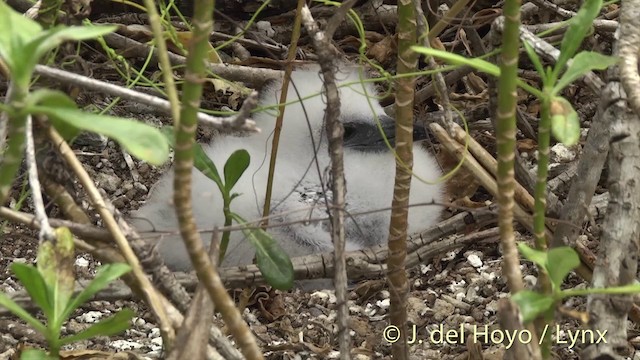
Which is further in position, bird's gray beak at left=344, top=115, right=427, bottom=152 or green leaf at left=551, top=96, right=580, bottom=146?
bird's gray beak at left=344, top=115, right=427, bottom=152

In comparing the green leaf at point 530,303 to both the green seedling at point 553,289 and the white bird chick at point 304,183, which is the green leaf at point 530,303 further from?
the white bird chick at point 304,183

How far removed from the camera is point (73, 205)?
3.26 feet

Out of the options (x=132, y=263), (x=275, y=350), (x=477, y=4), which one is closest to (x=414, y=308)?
(x=275, y=350)

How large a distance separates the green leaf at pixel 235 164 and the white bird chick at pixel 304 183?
406 millimetres

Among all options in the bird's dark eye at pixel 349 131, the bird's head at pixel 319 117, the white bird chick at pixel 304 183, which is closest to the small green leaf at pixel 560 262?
the white bird chick at pixel 304 183

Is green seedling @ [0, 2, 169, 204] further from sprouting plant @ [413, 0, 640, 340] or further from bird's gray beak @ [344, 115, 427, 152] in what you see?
bird's gray beak @ [344, 115, 427, 152]

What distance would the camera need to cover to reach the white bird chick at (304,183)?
167 cm

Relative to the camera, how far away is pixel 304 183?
183cm

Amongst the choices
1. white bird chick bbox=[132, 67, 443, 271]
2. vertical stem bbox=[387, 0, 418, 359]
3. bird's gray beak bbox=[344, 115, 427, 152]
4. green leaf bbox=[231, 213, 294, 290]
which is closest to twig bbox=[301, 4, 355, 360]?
vertical stem bbox=[387, 0, 418, 359]

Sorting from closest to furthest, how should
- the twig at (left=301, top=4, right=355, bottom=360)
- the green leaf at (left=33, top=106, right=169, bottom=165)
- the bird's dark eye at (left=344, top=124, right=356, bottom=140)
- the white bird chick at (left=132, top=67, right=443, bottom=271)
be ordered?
the green leaf at (left=33, top=106, right=169, bottom=165) → the twig at (left=301, top=4, right=355, bottom=360) → the white bird chick at (left=132, top=67, right=443, bottom=271) → the bird's dark eye at (left=344, top=124, right=356, bottom=140)

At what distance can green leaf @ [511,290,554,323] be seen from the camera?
729 mm

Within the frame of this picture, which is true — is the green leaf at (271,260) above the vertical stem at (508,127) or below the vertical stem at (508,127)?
above

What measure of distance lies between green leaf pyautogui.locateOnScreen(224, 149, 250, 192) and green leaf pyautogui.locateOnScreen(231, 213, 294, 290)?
0.16 feet

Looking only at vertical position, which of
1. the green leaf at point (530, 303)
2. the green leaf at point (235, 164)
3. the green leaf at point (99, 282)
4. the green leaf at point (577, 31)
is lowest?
the green leaf at point (530, 303)
